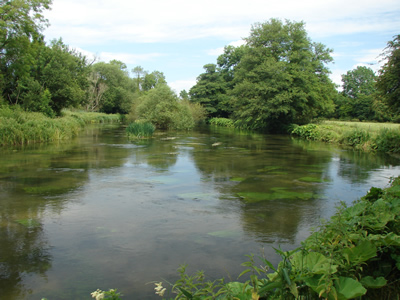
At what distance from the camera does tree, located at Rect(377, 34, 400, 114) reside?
13.2 m

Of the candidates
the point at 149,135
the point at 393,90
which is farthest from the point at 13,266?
the point at 149,135

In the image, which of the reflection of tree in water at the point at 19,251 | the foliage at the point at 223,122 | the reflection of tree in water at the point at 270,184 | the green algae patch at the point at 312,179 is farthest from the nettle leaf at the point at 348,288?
the foliage at the point at 223,122

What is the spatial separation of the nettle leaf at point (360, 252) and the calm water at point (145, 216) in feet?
5.41

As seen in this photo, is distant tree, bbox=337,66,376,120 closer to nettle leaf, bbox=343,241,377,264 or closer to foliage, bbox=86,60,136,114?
foliage, bbox=86,60,136,114

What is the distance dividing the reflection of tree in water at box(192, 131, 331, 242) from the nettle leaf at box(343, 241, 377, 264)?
303 centimetres

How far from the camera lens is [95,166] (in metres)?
13.2

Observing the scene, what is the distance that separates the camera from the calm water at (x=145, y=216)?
15.2 feet

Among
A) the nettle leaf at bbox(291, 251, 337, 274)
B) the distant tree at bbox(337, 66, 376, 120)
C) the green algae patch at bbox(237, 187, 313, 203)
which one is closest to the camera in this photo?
the nettle leaf at bbox(291, 251, 337, 274)

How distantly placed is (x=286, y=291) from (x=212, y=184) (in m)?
7.78

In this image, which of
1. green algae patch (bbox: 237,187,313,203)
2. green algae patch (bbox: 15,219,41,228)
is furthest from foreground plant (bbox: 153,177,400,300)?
green algae patch (bbox: 237,187,313,203)

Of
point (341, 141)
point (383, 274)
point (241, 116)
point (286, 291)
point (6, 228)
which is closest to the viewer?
point (286, 291)

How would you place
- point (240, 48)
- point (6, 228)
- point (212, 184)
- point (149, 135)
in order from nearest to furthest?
point (6, 228)
point (212, 184)
point (149, 135)
point (240, 48)

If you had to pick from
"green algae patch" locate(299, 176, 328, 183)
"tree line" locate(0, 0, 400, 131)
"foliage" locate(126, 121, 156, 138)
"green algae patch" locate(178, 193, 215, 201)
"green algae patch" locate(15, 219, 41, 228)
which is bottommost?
"green algae patch" locate(15, 219, 41, 228)

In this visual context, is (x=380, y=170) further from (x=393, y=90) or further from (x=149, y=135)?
(x=149, y=135)
